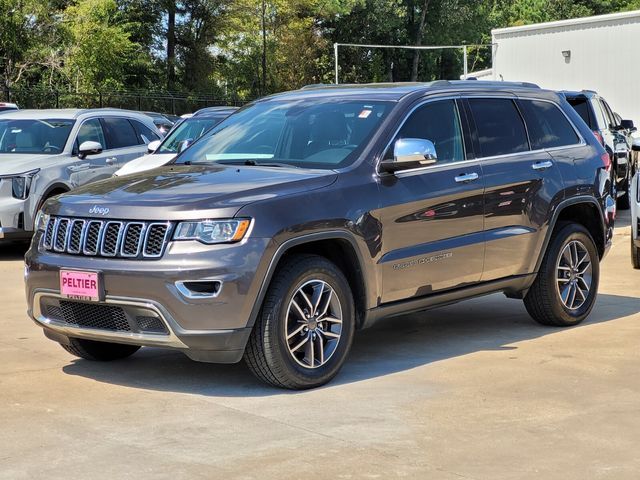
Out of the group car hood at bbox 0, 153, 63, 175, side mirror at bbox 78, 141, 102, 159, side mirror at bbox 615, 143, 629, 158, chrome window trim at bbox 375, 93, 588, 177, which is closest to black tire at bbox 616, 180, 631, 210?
side mirror at bbox 615, 143, 629, 158

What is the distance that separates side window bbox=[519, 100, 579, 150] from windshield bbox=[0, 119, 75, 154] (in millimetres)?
7492

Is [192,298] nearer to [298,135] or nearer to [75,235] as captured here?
[75,235]

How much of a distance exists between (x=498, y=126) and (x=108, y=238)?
3.06 metres

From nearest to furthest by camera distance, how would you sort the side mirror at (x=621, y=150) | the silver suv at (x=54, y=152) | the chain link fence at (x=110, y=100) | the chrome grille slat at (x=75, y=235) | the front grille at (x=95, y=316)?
the front grille at (x=95, y=316) < the chrome grille slat at (x=75, y=235) < the silver suv at (x=54, y=152) < the side mirror at (x=621, y=150) < the chain link fence at (x=110, y=100)

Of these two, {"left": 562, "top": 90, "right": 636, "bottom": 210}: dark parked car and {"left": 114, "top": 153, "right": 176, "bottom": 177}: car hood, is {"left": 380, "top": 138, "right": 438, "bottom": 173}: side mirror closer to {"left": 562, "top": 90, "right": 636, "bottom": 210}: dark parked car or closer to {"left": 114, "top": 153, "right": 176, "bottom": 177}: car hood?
{"left": 114, "top": 153, "right": 176, "bottom": 177}: car hood

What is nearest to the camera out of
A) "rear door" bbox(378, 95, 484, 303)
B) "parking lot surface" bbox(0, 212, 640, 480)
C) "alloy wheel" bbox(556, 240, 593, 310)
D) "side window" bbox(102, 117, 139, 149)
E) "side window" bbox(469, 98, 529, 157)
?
"parking lot surface" bbox(0, 212, 640, 480)

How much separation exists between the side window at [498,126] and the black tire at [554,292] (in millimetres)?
736

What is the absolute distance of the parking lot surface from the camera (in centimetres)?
489

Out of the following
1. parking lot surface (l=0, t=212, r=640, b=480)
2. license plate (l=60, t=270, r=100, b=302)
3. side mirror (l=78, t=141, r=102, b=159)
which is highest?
side mirror (l=78, t=141, r=102, b=159)

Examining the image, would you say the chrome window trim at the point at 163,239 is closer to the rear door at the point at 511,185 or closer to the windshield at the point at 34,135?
the rear door at the point at 511,185

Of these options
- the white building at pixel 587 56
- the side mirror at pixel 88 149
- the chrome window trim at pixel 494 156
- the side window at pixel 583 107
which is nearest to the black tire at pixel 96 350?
the chrome window trim at pixel 494 156

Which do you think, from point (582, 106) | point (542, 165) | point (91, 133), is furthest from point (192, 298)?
point (582, 106)

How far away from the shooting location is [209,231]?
5.91 metres

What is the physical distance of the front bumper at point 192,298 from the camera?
5.84 metres
